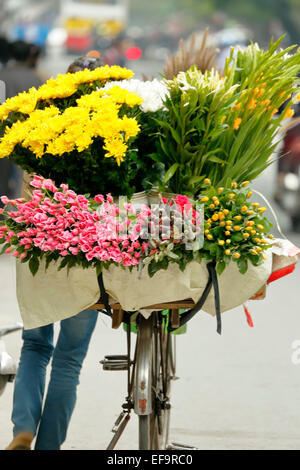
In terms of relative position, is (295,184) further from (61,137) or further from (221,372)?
(61,137)

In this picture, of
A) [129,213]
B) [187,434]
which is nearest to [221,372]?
[187,434]

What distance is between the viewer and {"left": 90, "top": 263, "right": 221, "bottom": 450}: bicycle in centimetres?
330

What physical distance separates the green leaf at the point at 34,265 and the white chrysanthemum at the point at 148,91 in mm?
650

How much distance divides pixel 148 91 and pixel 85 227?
1.81ft

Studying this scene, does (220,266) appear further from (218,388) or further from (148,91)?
(218,388)

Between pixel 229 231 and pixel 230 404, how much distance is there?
7.71 feet

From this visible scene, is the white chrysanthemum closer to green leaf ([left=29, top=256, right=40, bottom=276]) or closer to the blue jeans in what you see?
green leaf ([left=29, top=256, right=40, bottom=276])

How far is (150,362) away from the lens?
3.43 metres

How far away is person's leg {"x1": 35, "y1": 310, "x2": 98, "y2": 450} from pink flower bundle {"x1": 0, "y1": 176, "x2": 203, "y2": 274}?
91 cm

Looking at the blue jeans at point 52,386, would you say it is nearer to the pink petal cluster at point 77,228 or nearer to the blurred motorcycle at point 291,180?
the pink petal cluster at point 77,228

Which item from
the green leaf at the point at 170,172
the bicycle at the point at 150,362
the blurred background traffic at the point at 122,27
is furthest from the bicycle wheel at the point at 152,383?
the blurred background traffic at the point at 122,27

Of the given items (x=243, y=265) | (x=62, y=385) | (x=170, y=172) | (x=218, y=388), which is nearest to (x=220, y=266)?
(x=243, y=265)

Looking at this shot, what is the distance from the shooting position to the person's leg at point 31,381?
158 inches

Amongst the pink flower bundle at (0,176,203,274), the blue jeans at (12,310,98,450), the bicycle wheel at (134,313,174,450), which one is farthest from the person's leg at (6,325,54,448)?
the pink flower bundle at (0,176,203,274)
